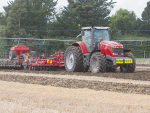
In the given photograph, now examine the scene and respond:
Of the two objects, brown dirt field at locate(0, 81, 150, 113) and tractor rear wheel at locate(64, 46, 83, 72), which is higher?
tractor rear wheel at locate(64, 46, 83, 72)

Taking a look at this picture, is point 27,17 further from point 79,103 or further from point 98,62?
point 79,103

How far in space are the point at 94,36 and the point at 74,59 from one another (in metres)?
1.66

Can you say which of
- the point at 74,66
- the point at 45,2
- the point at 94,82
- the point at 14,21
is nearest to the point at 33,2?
the point at 45,2

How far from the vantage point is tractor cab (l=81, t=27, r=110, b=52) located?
1450 centimetres

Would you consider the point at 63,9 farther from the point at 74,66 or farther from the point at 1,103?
the point at 1,103

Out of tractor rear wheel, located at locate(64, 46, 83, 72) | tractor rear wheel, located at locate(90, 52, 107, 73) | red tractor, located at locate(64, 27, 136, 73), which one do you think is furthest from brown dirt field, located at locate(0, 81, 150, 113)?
tractor rear wheel, located at locate(64, 46, 83, 72)

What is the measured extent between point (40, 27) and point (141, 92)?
48442 millimetres

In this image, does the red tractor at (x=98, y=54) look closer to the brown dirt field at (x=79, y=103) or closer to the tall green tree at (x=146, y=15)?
the brown dirt field at (x=79, y=103)

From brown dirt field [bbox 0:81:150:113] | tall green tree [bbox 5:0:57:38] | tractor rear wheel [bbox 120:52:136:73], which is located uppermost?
tall green tree [bbox 5:0:57:38]

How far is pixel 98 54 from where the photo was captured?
13664 mm

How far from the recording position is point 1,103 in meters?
6.57

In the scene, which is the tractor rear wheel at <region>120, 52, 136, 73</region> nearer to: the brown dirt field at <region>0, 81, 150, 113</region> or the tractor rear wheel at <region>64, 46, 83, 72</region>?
the tractor rear wheel at <region>64, 46, 83, 72</region>

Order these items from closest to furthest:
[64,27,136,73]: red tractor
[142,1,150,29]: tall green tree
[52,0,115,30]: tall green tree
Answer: [64,27,136,73]: red tractor → [52,0,115,30]: tall green tree → [142,1,150,29]: tall green tree

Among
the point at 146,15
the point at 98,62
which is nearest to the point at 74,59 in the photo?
the point at 98,62
